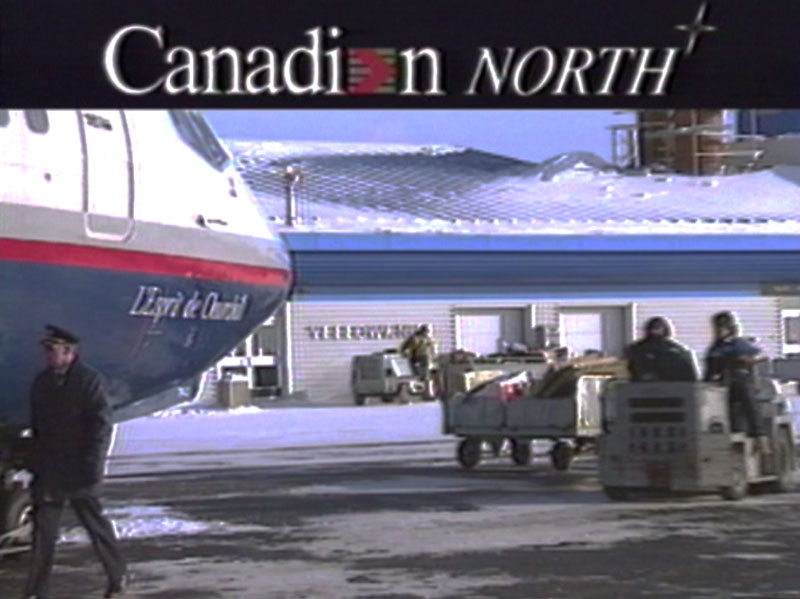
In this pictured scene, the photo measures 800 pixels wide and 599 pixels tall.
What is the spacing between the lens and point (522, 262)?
109ft

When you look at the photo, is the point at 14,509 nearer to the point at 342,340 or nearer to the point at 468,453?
the point at 468,453

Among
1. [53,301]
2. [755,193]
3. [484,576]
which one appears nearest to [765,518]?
[484,576]

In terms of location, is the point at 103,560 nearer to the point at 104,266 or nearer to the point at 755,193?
the point at 104,266

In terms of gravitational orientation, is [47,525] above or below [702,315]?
below

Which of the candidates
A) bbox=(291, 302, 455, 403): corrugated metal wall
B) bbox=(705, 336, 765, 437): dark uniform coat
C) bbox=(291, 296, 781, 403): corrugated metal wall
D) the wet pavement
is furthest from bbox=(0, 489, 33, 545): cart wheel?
bbox=(291, 302, 455, 403): corrugated metal wall

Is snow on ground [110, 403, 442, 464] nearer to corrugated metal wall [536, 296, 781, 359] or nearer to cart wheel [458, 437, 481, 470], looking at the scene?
corrugated metal wall [536, 296, 781, 359]

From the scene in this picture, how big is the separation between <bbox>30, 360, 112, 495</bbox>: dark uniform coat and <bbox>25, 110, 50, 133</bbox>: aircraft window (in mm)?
1248

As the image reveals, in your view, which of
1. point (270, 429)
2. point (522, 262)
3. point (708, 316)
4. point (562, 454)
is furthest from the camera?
point (522, 262)

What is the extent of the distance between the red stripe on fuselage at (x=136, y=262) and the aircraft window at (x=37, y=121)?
613 millimetres

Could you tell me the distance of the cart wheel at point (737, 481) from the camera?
13.9 metres

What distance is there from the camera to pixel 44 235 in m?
9.23

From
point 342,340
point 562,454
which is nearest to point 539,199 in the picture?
point 342,340

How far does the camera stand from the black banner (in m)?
9.18

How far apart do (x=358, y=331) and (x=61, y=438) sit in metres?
23.4
